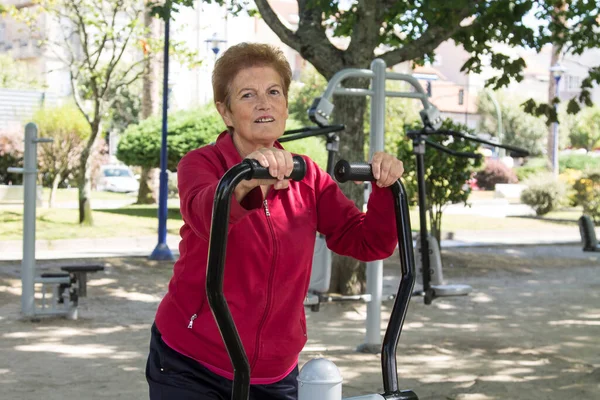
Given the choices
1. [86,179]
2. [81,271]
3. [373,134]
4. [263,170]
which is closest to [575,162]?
[86,179]

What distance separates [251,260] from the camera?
2.33m

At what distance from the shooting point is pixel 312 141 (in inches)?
839

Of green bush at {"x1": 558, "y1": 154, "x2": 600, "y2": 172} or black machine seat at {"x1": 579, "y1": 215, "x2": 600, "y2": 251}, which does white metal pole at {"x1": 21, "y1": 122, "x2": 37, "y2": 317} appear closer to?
black machine seat at {"x1": 579, "y1": 215, "x2": 600, "y2": 251}

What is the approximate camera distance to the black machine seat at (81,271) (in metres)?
8.11

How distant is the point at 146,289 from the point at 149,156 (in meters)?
10.3

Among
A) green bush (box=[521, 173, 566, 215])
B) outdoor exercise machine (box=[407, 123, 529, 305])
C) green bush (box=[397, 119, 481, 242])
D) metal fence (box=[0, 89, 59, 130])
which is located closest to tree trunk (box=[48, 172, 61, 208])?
green bush (box=[521, 173, 566, 215])

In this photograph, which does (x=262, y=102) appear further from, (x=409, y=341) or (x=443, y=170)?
(x=443, y=170)

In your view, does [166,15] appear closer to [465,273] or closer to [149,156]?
[465,273]

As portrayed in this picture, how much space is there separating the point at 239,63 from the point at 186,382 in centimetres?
79

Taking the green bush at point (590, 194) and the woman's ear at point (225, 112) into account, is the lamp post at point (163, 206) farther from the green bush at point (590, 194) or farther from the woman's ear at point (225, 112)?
the green bush at point (590, 194)

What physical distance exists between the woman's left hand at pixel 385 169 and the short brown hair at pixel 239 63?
465 millimetres

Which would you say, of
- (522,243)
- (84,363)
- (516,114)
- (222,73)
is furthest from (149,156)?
(516,114)

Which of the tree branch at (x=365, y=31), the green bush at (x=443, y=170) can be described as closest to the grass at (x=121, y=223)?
the green bush at (x=443, y=170)

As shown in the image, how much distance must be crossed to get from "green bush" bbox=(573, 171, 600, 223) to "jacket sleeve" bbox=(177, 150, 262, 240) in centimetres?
1941
